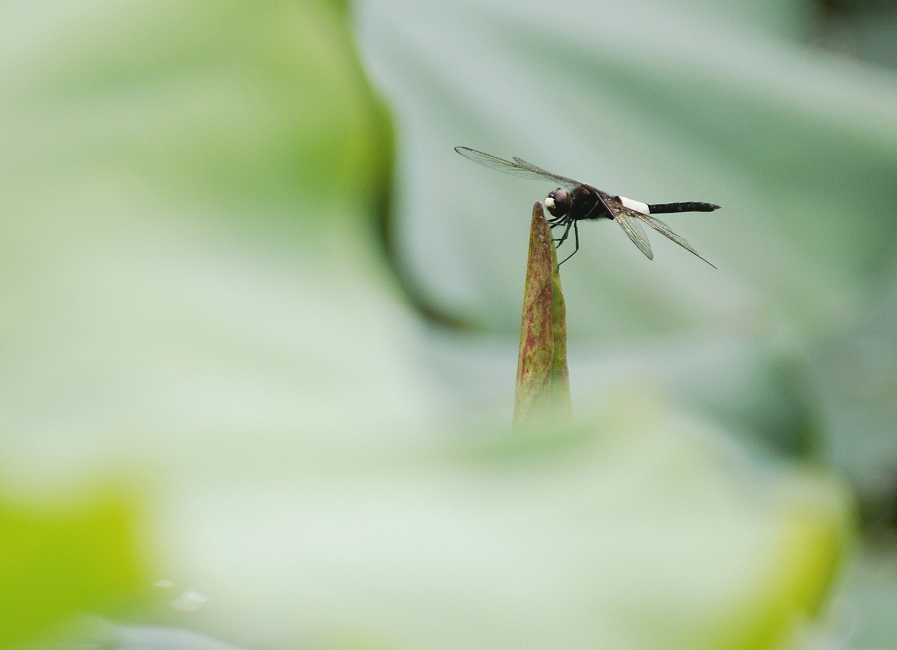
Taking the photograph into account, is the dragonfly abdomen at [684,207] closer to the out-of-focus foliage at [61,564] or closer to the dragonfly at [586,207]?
the dragonfly at [586,207]

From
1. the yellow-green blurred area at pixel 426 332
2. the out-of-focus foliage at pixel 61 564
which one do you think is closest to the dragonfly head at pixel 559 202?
the yellow-green blurred area at pixel 426 332

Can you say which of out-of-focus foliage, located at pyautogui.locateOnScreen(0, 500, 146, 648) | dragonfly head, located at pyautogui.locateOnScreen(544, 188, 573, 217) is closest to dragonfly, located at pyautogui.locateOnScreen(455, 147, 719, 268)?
dragonfly head, located at pyautogui.locateOnScreen(544, 188, 573, 217)

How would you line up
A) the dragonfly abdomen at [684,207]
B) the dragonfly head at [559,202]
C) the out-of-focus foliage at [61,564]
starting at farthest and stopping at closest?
the dragonfly abdomen at [684,207]
the dragonfly head at [559,202]
the out-of-focus foliage at [61,564]

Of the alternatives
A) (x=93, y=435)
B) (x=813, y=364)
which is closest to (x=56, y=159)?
(x=93, y=435)

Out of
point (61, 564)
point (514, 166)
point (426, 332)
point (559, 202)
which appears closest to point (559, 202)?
point (559, 202)

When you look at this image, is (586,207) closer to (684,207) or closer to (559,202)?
(559,202)

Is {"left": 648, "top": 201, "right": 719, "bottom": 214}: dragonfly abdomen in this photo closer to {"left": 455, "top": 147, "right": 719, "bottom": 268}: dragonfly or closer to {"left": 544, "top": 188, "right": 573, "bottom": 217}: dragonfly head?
{"left": 455, "top": 147, "right": 719, "bottom": 268}: dragonfly

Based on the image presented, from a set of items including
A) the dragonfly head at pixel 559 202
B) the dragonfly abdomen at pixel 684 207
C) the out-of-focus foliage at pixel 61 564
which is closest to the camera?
the out-of-focus foliage at pixel 61 564
